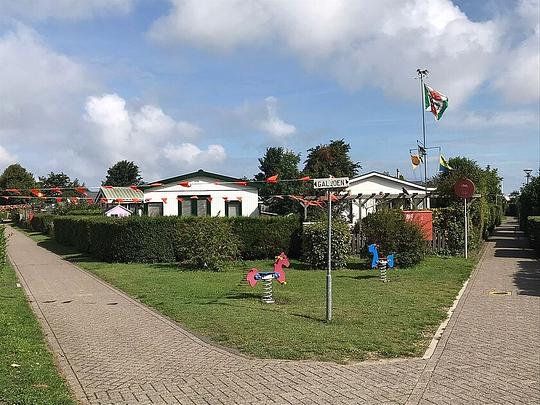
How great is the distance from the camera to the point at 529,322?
10.3 meters

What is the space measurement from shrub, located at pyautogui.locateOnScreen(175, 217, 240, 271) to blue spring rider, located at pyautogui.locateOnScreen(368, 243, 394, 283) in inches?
183

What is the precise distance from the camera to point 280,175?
52312 millimetres

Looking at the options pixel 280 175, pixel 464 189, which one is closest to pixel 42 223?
pixel 280 175

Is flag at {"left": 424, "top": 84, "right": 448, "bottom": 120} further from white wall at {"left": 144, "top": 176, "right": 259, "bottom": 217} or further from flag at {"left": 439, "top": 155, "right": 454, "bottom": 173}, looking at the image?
white wall at {"left": 144, "top": 176, "right": 259, "bottom": 217}

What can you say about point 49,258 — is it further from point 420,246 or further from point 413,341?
point 413,341

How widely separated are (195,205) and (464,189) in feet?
58.9

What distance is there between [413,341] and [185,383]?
142 inches

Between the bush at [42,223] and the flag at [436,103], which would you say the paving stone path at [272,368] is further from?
the bush at [42,223]

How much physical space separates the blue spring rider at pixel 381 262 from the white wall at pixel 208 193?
58.9ft

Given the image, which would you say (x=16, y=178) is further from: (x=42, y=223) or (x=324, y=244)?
(x=324, y=244)

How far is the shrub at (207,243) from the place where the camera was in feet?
63.6

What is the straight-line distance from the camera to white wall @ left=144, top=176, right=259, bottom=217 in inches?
1390

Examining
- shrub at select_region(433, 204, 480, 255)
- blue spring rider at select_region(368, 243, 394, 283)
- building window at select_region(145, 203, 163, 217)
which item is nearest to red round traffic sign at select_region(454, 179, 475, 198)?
shrub at select_region(433, 204, 480, 255)

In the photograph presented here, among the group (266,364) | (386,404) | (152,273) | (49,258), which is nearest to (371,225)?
(152,273)
